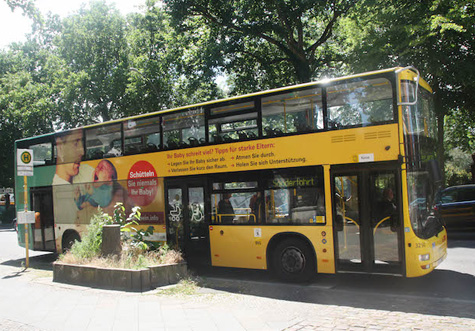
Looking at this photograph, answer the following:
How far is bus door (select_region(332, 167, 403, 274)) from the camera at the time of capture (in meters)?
7.57

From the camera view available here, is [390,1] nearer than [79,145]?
No

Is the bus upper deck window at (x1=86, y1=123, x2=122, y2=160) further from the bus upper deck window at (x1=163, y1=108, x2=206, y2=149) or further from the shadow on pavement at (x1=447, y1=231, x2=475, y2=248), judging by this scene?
the shadow on pavement at (x1=447, y1=231, x2=475, y2=248)

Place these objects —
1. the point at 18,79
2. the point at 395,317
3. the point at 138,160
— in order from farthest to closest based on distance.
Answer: the point at 18,79 → the point at 138,160 → the point at 395,317

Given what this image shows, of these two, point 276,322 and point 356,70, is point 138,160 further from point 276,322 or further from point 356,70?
point 356,70

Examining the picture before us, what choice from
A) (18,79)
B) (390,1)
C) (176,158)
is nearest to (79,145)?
(176,158)

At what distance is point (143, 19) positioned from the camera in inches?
1170

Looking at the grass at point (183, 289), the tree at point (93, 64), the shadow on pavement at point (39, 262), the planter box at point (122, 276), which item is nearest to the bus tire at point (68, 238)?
the shadow on pavement at point (39, 262)

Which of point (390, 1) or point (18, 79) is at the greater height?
point (18, 79)

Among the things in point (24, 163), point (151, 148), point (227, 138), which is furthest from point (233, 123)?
point (24, 163)

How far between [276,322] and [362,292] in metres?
2.45

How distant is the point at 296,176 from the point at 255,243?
180 cm

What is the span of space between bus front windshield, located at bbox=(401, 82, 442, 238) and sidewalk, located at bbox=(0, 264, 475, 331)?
1.60 m

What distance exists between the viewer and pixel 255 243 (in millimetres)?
9266

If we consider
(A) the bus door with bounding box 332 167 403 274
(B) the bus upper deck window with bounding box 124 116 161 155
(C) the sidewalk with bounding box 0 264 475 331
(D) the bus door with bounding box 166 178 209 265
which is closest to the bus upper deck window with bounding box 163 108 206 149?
(B) the bus upper deck window with bounding box 124 116 161 155
